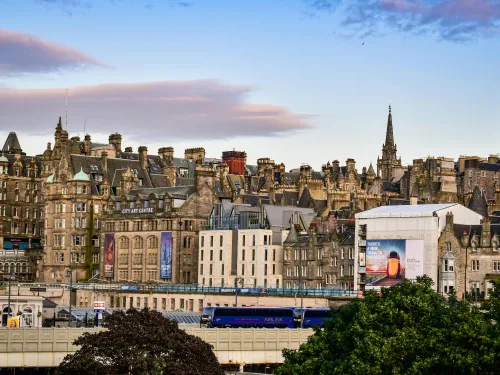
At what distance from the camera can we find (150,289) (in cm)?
17762

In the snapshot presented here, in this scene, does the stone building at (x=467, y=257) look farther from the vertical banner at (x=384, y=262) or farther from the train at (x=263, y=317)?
the train at (x=263, y=317)

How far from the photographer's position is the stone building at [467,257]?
147 metres

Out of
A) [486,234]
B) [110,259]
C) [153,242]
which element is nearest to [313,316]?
[486,234]

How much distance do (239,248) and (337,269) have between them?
65.9 ft

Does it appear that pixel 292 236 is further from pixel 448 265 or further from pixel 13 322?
pixel 13 322

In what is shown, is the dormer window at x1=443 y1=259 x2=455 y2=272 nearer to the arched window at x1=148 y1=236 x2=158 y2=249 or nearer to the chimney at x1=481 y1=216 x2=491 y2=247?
the chimney at x1=481 y1=216 x2=491 y2=247

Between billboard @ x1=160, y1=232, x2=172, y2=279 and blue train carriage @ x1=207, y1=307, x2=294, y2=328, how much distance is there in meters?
58.3

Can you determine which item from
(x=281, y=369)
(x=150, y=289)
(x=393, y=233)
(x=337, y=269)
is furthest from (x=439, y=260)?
(x=281, y=369)

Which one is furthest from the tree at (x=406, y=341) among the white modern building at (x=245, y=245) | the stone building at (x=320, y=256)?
the white modern building at (x=245, y=245)

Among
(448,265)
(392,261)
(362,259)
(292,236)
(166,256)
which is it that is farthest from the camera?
(166,256)

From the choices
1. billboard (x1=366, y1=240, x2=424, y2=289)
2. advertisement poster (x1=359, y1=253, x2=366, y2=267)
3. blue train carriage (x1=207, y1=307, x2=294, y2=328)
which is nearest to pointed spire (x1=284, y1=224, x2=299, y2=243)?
advertisement poster (x1=359, y1=253, x2=366, y2=267)

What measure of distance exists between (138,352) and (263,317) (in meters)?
49.3

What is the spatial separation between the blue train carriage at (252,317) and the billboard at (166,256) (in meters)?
58.3

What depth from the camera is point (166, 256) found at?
19000 cm
